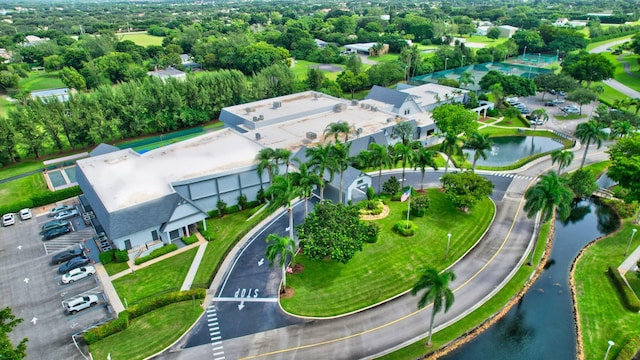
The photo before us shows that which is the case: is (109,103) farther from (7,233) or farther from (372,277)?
(372,277)

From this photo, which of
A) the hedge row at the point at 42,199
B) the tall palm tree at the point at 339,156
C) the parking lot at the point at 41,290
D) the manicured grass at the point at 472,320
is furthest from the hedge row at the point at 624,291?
the hedge row at the point at 42,199

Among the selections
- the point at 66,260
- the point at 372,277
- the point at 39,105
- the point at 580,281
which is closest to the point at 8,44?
the point at 39,105

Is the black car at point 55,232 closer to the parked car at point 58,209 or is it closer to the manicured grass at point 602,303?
the parked car at point 58,209

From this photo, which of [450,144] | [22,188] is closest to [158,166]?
[22,188]

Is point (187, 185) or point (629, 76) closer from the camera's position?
point (187, 185)

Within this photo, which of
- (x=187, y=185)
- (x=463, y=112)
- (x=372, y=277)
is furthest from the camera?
(x=463, y=112)

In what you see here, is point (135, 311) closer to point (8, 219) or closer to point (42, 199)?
point (8, 219)

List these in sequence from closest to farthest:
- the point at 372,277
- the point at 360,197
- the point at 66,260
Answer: the point at 372,277 < the point at 66,260 < the point at 360,197
